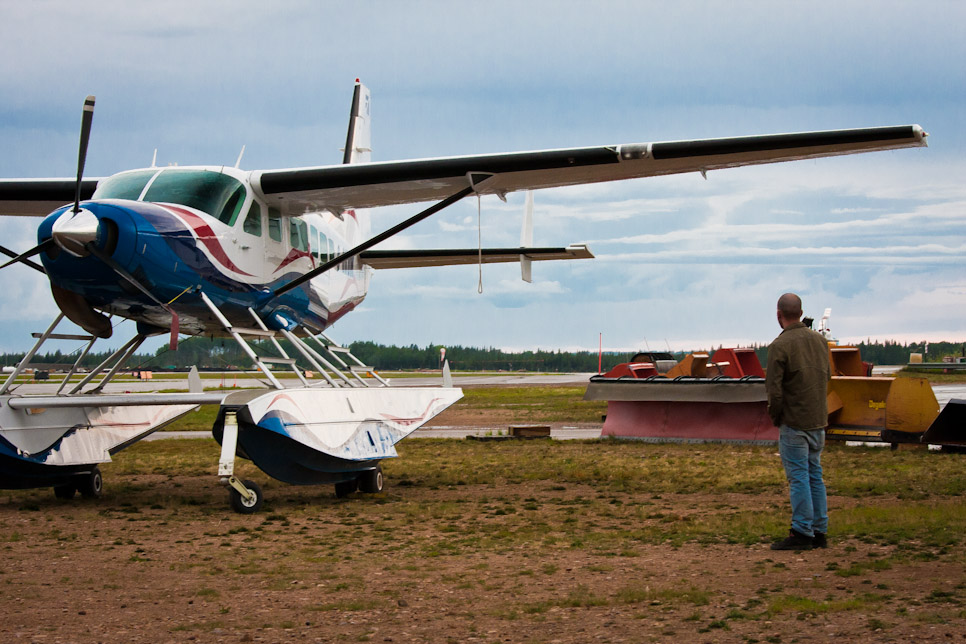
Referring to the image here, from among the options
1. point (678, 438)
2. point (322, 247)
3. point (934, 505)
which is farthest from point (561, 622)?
point (678, 438)

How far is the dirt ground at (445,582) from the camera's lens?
4602mm

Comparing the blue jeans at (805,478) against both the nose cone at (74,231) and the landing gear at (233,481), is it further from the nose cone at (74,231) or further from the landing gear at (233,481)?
the nose cone at (74,231)

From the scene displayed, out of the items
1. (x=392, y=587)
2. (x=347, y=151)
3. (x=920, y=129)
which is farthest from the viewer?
(x=347, y=151)

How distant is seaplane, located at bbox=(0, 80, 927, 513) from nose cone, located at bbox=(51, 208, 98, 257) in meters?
0.01

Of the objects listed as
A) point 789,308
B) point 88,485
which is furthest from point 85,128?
point 789,308

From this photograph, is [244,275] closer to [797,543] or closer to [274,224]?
[274,224]

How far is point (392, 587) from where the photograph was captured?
5781 millimetres

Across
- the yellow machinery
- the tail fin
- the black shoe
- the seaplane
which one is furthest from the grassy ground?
the tail fin

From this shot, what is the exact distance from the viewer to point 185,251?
32.2 feet

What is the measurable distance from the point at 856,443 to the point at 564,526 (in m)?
9.39

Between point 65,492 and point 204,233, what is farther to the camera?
point 65,492

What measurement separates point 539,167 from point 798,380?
4.84m

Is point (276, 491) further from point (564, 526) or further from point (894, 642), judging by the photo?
point (894, 642)

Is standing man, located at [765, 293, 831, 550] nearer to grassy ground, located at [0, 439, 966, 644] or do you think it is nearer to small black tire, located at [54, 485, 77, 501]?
grassy ground, located at [0, 439, 966, 644]
